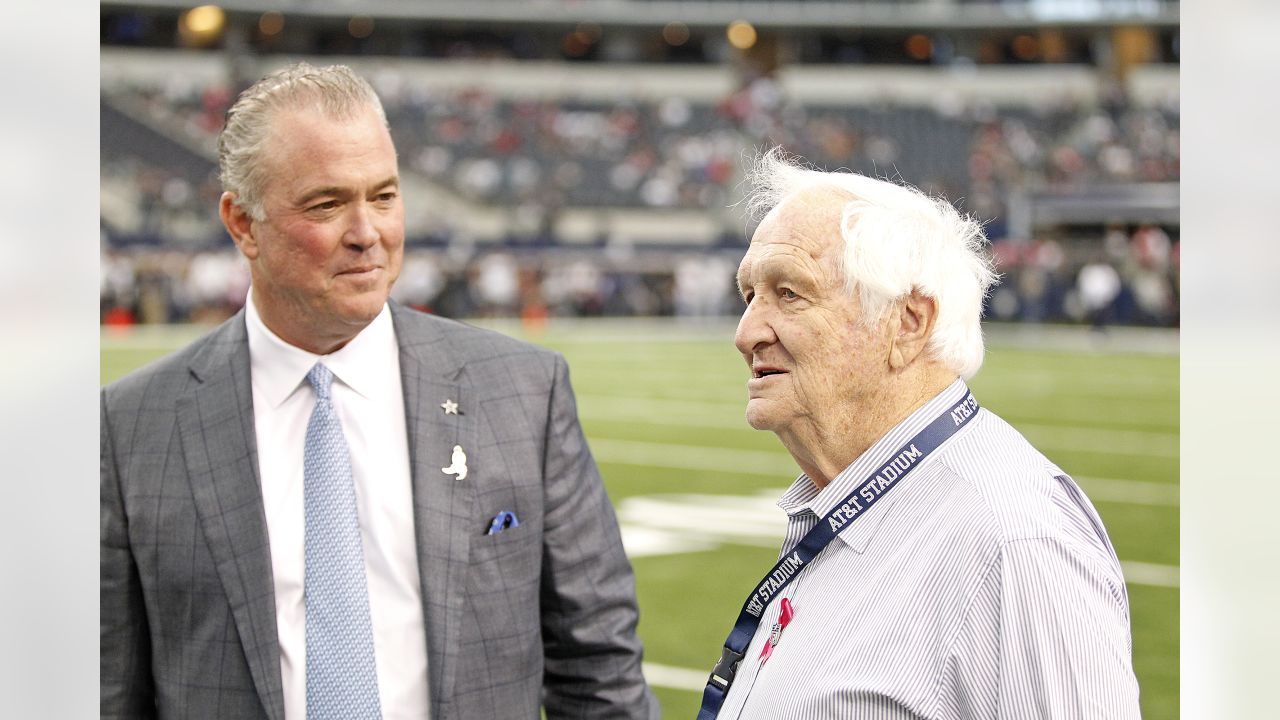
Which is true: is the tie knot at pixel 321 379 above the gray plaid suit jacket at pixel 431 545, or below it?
above

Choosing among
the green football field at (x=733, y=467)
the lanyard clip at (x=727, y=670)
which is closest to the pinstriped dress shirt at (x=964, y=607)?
the lanyard clip at (x=727, y=670)

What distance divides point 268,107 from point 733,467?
971cm

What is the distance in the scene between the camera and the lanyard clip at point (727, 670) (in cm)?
192

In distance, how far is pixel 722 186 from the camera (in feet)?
132

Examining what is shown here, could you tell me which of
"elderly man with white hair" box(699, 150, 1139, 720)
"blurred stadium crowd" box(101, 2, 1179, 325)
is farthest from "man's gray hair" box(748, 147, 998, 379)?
"blurred stadium crowd" box(101, 2, 1179, 325)

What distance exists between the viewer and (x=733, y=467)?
461 inches

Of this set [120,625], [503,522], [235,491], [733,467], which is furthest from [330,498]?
[733,467]

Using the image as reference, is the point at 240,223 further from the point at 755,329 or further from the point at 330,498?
the point at 755,329

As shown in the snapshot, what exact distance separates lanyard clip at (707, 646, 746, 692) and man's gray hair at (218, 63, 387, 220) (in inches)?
39.5

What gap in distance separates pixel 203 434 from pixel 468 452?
1.42 ft

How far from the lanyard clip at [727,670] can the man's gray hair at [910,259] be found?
0.50m

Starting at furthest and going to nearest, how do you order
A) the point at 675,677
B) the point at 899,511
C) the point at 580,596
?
the point at 675,677
the point at 580,596
the point at 899,511

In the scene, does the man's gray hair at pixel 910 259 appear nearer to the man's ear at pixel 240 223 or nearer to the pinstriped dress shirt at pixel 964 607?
the pinstriped dress shirt at pixel 964 607
